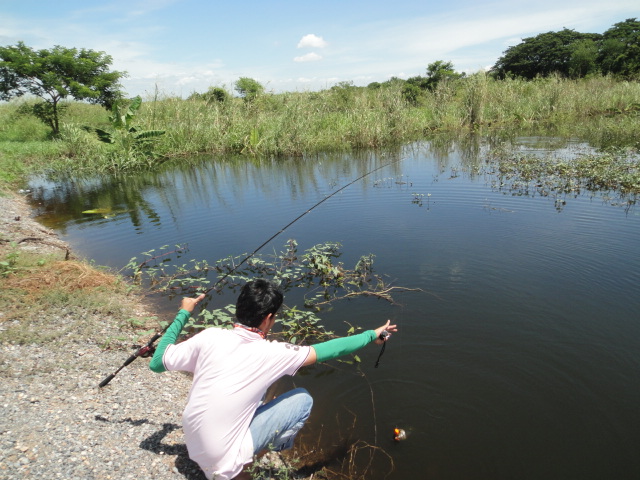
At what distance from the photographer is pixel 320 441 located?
3.53m

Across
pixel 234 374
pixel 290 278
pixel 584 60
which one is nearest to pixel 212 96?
pixel 290 278

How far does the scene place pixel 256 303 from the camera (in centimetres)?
248

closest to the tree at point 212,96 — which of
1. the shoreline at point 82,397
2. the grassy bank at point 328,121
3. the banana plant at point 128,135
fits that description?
the grassy bank at point 328,121

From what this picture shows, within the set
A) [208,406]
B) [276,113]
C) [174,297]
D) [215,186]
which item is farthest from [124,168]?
[208,406]

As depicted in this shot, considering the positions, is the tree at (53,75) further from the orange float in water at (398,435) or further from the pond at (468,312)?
the orange float in water at (398,435)

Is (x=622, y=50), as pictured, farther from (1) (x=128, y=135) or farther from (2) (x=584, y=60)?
(1) (x=128, y=135)

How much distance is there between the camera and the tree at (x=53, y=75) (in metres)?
20.3

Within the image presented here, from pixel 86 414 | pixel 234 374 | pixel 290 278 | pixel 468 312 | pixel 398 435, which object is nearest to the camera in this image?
pixel 234 374

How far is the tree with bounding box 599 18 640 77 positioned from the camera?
34.5m

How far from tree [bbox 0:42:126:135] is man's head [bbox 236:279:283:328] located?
23548 mm

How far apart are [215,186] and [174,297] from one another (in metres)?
7.95

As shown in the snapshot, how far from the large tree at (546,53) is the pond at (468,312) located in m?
43.6

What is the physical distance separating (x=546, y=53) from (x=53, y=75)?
50.7 metres

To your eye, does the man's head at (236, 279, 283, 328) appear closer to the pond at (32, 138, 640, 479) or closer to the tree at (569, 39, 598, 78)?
the pond at (32, 138, 640, 479)
